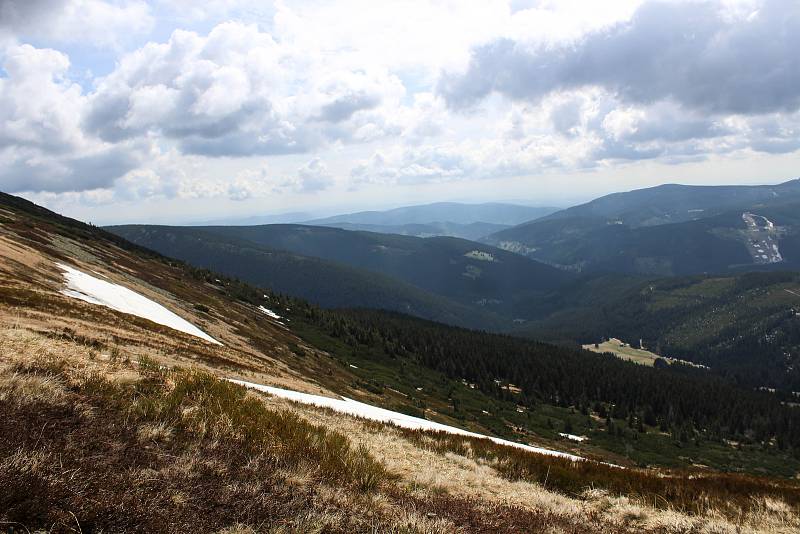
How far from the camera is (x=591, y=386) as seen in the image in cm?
13662

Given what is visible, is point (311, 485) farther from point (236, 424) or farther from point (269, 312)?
point (269, 312)

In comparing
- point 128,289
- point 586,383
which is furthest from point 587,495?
point 586,383

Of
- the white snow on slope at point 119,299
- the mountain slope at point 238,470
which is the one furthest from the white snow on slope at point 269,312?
the mountain slope at point 238,470

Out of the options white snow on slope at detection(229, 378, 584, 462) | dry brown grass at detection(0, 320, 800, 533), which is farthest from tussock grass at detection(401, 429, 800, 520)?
white snow on slope at detection(229, 378, 584, 462)

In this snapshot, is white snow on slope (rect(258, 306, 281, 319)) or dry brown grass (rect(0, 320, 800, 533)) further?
white snow on slope (rect(258, 306, 281, 319))

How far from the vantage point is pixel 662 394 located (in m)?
135

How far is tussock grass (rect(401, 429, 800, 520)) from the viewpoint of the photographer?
11312 millimetres

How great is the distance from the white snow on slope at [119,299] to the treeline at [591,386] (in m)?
64.8

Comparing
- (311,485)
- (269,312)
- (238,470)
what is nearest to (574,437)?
(269,312)

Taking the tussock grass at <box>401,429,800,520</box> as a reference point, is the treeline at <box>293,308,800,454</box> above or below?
below

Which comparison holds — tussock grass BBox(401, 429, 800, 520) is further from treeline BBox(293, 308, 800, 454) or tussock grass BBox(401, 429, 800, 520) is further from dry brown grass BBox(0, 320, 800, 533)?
treeline BBox(293, 308, 800, 454)

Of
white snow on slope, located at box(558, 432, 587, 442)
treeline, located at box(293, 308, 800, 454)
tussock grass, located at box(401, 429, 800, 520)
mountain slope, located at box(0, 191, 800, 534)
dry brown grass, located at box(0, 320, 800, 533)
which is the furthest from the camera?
treeline, located at box(293, 308, 800, 454)

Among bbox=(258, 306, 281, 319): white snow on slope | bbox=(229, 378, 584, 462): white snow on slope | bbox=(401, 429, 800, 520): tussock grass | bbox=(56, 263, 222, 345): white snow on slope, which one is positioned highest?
bbox=(56, 263, 222, 345): white snow on slope

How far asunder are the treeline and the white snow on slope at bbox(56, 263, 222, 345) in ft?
212
